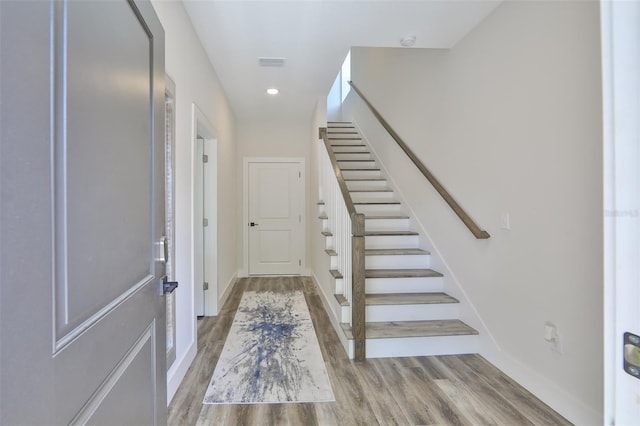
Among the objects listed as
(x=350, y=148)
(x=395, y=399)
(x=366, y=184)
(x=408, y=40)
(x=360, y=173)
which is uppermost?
(x=408, y=40)

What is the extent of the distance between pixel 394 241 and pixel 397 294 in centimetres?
72

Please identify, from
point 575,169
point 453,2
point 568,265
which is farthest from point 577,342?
point 453,2

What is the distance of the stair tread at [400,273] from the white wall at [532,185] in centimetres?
22

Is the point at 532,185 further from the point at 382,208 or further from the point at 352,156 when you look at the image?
the point at 352,156

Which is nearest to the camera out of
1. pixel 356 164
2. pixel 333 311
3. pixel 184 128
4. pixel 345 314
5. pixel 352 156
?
pixel 184 128

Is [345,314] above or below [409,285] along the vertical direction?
below

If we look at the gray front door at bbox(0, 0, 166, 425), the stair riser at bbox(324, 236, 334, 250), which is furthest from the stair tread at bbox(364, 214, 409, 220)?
the gray front door at bbox(0, 0, 166, 425)

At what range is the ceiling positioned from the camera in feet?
7.15

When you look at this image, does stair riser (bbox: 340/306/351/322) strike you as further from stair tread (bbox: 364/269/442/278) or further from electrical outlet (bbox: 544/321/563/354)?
electrical outlet (bbox: 544/321/563/354)

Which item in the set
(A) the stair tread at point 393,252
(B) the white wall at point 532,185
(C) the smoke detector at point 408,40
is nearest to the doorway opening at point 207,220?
(A) the stair tread at point 393,252

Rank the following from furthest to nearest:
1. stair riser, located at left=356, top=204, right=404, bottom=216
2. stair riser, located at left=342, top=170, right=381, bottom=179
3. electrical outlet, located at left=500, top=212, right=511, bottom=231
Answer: stair riser, located at left=342, top=170, right=381, bottom=179 < stair riser, located at left=356, top=204, right=404, bottom=216 < electrical outlet, located at left=500, top=212, right=511, bottom=231

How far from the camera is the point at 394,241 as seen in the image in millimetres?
3518

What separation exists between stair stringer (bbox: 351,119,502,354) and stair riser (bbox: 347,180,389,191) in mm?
300

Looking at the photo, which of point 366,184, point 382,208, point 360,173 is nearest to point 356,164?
point 360,173
